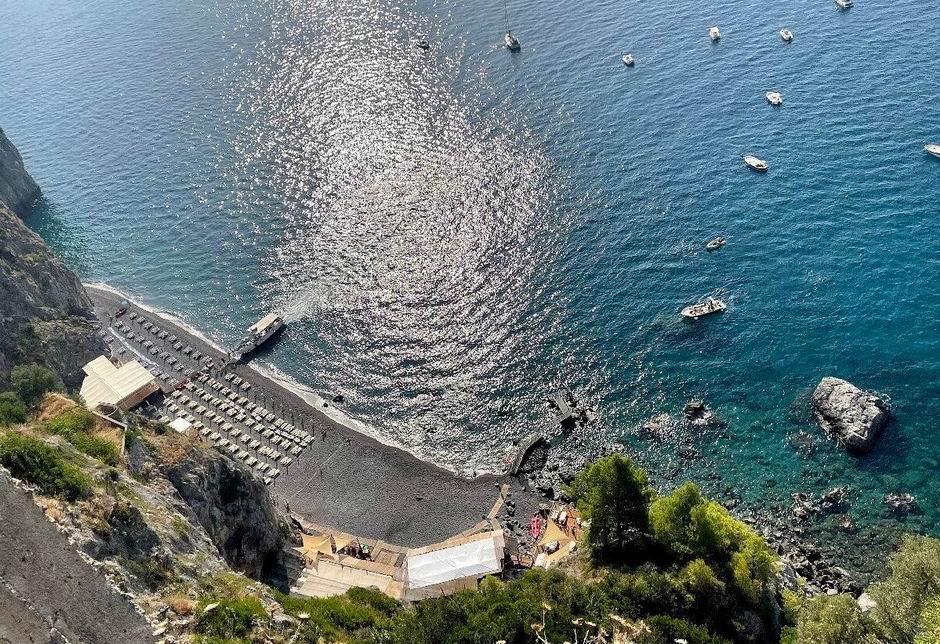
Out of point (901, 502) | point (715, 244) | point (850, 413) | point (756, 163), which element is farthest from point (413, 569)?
point (756, 163)

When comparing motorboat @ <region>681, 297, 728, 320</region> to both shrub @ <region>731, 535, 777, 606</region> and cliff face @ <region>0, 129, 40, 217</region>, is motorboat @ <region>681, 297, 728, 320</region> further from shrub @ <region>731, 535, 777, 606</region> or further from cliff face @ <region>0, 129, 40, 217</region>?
cliff face @ <region>0, 129, 40, 217</region>

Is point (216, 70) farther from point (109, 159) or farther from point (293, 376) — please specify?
point (293, 376)

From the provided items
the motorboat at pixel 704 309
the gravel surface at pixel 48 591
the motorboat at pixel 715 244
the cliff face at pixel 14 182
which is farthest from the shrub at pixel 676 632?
the cliff face at pixel 14 182

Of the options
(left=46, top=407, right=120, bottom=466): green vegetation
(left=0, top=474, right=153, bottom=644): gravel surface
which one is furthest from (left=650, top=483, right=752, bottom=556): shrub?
(left=46, top=407, right=120, bottom=466): green vegetation

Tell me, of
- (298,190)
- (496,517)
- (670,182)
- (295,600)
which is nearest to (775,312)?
(670,182)

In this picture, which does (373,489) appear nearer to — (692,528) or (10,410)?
(692,528)

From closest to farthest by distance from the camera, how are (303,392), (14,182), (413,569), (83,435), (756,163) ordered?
(83,435) → (413,569) → (303,392) → (756,163) → (14,182)

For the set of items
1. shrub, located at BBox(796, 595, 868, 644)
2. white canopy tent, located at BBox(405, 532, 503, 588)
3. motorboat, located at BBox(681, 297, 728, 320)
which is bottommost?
white canopy tent, located at BBox(405, 532, 503, 588)
